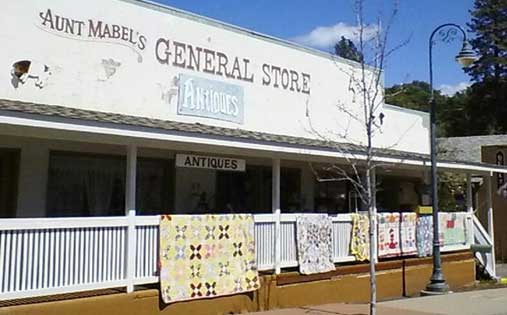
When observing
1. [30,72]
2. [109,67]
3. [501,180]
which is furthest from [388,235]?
[501,180]

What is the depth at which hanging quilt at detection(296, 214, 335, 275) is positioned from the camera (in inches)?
507

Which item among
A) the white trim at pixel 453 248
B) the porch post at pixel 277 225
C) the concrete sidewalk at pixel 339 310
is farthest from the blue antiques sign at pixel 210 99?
the white trim at pixel 453 248

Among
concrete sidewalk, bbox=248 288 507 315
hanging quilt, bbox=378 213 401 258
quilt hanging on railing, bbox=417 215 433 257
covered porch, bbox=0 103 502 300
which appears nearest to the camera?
covered porch, bbox=0 103 502 300

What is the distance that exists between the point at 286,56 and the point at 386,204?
613cm

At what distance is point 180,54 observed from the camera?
13219mm

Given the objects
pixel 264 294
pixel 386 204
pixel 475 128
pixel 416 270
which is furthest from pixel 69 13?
pixel 475 128

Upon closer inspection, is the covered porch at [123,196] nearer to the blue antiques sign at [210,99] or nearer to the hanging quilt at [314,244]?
the hanging quilt at [314,244]

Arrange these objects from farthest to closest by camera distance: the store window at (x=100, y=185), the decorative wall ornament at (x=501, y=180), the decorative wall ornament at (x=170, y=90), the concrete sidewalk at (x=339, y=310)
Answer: the decorative wall ornament at (x=501, y=180)
the decorative wall ornament at (x=170, y=90)
the concrete sidewalk at (x=339, y=310)
the store window at (x=100, y=185)

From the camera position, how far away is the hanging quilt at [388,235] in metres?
15.0

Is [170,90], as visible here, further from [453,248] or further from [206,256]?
[453,248]

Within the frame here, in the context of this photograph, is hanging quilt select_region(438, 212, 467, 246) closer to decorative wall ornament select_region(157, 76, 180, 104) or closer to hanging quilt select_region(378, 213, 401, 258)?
hanging quilt select_region(378, 213, 401, 258)

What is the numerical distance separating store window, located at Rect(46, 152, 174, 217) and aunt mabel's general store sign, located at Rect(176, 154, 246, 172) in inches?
64.3

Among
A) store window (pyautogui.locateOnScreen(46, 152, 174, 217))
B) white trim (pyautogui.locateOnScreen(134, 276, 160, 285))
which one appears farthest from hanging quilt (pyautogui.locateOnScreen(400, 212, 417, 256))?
white trim (pyautogui.locateOnScreen(134, 276, 160, 285))

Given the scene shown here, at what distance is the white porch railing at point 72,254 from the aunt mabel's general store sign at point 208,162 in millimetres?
1309
